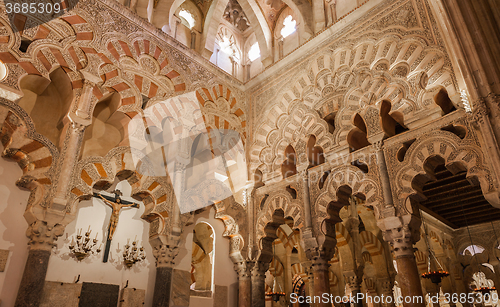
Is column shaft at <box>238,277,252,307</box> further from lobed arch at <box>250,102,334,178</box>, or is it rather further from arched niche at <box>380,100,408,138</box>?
arched niche at <box>380,100,408,138</box>

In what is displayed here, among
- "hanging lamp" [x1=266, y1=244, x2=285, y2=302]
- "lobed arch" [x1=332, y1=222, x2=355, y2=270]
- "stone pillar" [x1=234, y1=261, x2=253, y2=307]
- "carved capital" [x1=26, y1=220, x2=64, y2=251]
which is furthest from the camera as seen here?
"hanging lamp" [x1=266, y1=244, x2=285, y2=302]

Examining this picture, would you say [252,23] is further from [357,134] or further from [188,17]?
[357,134]

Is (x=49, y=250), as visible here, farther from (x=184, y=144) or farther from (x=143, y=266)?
(x=184, y=144)

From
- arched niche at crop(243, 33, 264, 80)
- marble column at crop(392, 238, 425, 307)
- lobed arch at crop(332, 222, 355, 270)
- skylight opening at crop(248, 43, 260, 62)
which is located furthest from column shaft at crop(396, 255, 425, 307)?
skylight opening at crop(248, 43, 260, 62)

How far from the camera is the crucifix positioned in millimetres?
5613

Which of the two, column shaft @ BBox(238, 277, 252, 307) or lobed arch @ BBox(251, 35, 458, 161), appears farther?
column shaft @ BBox(238, 277, 252, 307)

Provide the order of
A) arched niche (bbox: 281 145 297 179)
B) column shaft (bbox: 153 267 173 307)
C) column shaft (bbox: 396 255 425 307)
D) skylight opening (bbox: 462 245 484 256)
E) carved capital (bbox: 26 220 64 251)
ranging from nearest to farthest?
column shaft (bbox: 396 255 425 307) → carved capital (bbox: 26 220 64 251) → column shaft (bbox: 153 267 173 307) → arched niche (bbox: 281 145 297 179) → skylight opening (bbox: 462 245 484 256)

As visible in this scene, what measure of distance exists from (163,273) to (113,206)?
4.52ft

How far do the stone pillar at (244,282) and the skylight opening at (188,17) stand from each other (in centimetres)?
524

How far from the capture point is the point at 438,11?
4902mm

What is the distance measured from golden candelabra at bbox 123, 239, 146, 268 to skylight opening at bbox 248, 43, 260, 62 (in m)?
5.09

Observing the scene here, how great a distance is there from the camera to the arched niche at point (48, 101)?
553cm

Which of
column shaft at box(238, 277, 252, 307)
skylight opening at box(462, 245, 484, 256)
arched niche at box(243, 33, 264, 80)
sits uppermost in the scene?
arched niche at box(243, 33, 264, 80)

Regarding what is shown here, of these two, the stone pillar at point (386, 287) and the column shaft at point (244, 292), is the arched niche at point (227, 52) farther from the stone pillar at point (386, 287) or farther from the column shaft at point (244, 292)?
the stone pillar at point (386, 287)
